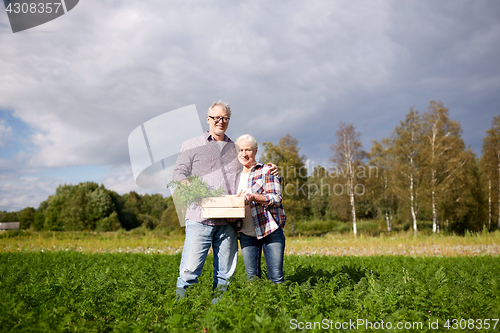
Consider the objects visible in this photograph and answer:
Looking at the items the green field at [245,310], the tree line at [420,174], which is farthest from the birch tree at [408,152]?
the green field at [245,310]

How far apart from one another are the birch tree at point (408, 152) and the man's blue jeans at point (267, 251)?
20.6m

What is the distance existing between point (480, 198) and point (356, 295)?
27603 millimetres

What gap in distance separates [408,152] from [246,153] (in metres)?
21.1

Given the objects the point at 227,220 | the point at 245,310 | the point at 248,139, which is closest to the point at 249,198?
the point at 227,220

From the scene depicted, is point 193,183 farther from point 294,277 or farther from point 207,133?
point 294,277

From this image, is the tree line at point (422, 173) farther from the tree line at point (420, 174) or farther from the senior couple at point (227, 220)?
the senior couple at point (227, 220)

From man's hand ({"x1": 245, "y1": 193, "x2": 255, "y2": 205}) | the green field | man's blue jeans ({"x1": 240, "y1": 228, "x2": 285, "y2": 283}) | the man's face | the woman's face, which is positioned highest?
the man's face

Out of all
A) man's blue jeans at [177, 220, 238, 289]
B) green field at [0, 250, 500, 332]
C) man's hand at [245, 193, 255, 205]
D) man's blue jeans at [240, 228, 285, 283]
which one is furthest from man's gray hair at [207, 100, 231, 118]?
green field at [0, 250, 500, 332]

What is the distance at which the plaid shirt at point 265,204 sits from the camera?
130 inches

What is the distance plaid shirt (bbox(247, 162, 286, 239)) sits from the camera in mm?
3307

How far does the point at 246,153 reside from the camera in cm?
342

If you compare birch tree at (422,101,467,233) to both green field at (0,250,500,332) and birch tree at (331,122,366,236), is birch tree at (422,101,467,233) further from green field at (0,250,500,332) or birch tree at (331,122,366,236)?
green field at (0,250,500,332)

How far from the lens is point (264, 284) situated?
321 centimetres

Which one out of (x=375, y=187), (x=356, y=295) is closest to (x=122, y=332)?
(x=356, y=295)
